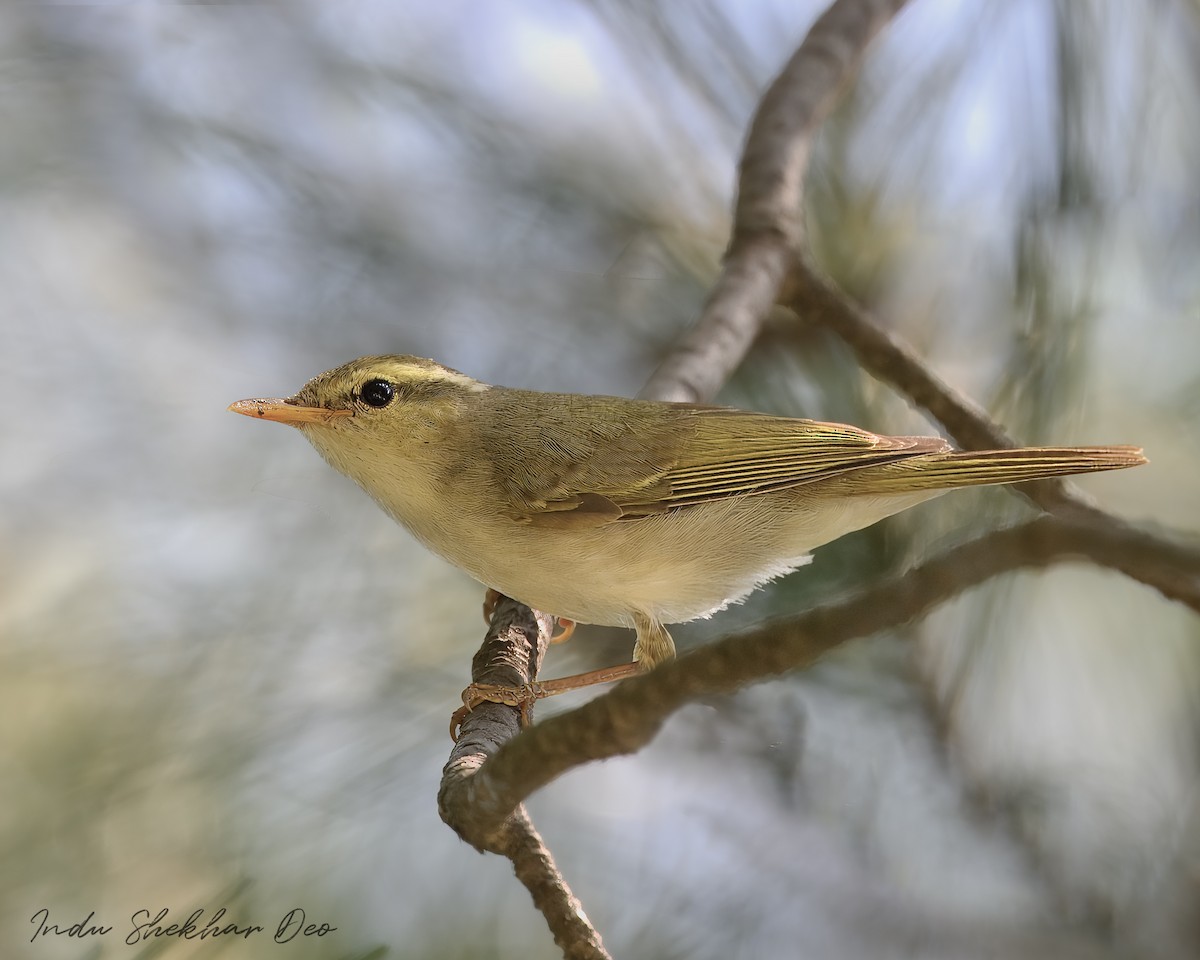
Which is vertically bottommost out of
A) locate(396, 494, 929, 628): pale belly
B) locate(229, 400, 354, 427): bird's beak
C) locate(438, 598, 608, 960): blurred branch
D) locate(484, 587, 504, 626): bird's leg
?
locate(438, 598, 608, 960): blurred branch

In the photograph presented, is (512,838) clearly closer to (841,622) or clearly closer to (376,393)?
(841,622)

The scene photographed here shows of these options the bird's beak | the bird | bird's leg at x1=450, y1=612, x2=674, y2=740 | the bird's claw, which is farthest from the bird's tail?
the bird's beak

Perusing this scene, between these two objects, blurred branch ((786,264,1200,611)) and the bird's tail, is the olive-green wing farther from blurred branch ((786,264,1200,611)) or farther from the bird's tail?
blurred branch ((786,264,1200,611))

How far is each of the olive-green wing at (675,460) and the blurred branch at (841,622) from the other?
0.92 m

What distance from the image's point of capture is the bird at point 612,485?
2.04 meters

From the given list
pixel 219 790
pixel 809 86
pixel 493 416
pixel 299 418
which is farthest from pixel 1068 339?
pixel 219 790

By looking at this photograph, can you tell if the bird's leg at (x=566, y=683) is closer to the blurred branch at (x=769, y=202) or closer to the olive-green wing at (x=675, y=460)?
the olive-green wing at (x=675, y=460)

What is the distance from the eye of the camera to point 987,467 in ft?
6.06

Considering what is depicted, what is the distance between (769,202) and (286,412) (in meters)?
1.24

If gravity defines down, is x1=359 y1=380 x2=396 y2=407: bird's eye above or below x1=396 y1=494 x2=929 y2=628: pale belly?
above

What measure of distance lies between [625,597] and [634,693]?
929 mm

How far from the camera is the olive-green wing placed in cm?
206

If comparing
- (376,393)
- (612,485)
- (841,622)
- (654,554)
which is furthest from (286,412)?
(841,622)

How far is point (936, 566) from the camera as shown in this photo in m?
0.87
